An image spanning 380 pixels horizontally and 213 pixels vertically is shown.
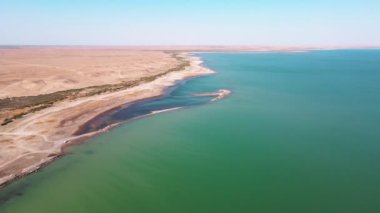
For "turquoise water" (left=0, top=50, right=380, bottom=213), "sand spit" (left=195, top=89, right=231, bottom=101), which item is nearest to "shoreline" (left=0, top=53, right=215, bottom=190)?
"turquoise water" (left=0, top=50, right=380, bottom=213)

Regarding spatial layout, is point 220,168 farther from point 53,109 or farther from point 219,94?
point 219,94

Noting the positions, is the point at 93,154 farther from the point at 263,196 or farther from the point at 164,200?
the point at 263,196

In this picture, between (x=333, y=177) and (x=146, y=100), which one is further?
(x=146, y=100)

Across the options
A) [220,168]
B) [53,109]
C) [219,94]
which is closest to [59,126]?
[53,109]

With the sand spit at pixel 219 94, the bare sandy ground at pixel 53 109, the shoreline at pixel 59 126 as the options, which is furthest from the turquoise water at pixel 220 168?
the sand spit at pixel 219 94

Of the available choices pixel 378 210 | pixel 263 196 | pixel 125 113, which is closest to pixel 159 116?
pixel 125 113
